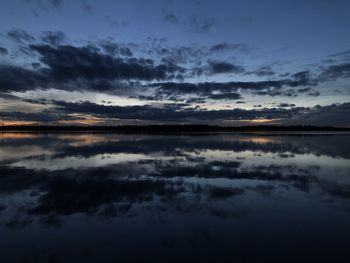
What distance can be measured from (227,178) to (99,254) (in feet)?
Result: 25.8

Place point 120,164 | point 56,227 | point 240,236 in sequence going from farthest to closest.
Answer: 1. point 120,164
2. point 56,227
3. point 240,236

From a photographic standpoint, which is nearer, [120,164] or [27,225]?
[27,225]

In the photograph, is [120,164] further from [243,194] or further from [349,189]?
[349,189]

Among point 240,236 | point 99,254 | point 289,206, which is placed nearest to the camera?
point 99,254

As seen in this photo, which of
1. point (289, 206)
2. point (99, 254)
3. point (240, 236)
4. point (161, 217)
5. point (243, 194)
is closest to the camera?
point (99, 254)

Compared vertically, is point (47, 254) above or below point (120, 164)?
above

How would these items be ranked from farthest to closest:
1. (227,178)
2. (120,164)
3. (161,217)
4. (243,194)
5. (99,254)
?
(120,164), (227,178), (243,194), (161,217), (99,254)

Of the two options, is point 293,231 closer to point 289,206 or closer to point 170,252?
point 289,206

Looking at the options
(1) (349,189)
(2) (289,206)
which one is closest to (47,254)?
(2) (289,206)

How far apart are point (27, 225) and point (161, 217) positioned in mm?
3103

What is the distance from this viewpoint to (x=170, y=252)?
533cm

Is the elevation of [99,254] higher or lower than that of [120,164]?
higher

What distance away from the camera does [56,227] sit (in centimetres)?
654

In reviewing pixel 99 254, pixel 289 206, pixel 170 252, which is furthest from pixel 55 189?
pixel 289 206
